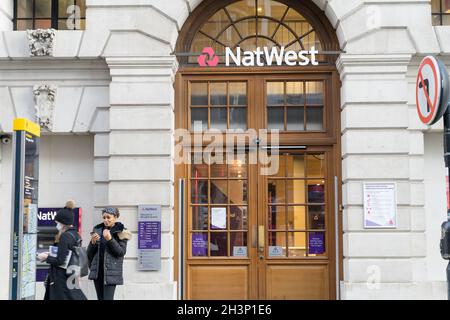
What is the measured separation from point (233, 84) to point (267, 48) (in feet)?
2.99

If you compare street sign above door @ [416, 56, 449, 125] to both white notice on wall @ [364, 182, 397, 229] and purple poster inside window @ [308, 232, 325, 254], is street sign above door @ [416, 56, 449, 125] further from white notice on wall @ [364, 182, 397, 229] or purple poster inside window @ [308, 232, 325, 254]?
purple poster inside window @ [308, 232, 325, 254]

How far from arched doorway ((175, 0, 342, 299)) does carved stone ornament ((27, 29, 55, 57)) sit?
234 centimetres

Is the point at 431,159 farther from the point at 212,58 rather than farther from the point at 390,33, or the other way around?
the point at 212,58

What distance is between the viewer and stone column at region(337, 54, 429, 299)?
10797 mm

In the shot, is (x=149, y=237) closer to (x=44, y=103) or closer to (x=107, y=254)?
(x=107, y=254)

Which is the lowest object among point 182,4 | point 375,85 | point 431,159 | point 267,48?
point 431,159

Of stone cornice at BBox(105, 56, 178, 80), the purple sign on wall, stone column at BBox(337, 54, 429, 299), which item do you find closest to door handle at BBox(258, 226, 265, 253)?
stone column at BBox(337, 54, 429, 299)

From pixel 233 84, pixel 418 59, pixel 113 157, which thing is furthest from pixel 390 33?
pixel 113 157

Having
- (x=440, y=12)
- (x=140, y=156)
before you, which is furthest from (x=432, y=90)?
(x=140, y=156)

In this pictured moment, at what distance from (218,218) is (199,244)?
0.58 meters

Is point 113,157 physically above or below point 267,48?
below

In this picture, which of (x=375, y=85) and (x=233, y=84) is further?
(x=233, y=84)

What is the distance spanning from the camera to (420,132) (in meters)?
11.3

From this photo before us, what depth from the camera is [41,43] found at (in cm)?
1145
